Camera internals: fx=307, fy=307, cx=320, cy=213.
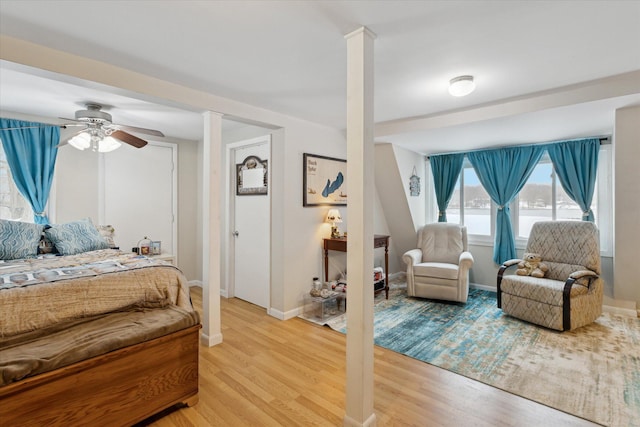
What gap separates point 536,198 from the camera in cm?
448

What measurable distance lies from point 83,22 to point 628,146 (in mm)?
4728

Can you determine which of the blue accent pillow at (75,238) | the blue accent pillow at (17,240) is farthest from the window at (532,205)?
the blue accent pillow at (17,240)

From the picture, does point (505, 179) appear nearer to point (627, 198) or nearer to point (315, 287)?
point (627, 198)

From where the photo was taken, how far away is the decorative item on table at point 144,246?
428cm

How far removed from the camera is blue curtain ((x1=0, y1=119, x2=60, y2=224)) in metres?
3.29

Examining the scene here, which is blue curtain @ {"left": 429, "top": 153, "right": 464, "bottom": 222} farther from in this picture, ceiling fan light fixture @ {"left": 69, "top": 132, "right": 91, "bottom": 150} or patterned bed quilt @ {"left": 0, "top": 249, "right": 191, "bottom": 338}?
ceiling fan light fixture @ {"left": 69, "top": 132, "right": 91, "bottom": 150}

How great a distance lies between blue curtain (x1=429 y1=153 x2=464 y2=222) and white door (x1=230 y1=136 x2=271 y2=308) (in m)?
3.01

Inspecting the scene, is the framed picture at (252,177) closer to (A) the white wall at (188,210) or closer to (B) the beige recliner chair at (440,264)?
(A) the white wall at (188,210)

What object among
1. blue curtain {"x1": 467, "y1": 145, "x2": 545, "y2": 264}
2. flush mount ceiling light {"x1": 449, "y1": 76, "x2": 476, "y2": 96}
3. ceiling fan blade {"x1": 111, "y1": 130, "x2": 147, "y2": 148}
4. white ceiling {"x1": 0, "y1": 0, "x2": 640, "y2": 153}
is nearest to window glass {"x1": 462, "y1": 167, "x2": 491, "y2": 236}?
blue curtain {"x1": 467, "y1": 145, "x2": 545, "y2": 264}

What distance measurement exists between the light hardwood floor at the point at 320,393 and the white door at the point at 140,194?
2.40 metres

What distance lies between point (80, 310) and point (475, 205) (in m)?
5.14

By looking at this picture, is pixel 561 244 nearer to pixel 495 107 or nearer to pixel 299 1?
pixel 495 107

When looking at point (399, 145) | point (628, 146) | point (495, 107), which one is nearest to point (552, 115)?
point (495, 107)

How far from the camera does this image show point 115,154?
412cm
